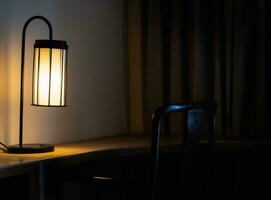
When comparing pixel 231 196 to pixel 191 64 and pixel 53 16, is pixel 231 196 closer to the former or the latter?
pixel 191 64

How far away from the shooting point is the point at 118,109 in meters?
2.71

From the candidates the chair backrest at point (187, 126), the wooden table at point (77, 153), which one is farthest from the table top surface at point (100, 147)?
the chair backrest at point (187, 126)

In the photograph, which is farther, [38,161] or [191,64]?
[191,64]

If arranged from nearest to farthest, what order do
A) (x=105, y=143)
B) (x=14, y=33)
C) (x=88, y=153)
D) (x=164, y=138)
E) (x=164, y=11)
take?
(x=88, y=153), (x=14, y=33), (x=105, y=143), (x=164, y=138), (x=164, y=11)

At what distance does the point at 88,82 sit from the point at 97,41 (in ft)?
0.68

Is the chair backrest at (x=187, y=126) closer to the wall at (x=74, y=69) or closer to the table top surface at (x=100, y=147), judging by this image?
the table top surface at (x=100, y=147)

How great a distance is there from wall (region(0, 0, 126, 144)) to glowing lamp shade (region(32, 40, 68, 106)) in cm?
18

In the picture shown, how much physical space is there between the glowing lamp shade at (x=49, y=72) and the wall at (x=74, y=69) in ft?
0.57

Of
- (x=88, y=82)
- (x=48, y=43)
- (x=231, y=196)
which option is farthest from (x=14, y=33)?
(x=231, y=196)

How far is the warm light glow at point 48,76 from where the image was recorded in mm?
1939

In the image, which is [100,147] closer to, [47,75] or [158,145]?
[47,75]

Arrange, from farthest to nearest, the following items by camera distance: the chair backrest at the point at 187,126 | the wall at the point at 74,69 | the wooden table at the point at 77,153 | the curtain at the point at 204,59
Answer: the curtain at the point at 204,59 → the wall at the point at 74,69 → the wooden table at the point at 77,153 → the chair backrest at the point at 187,126

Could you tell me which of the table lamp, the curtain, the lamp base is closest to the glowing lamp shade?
the table lamp

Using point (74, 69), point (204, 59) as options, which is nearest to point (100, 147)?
point (74, 69)
